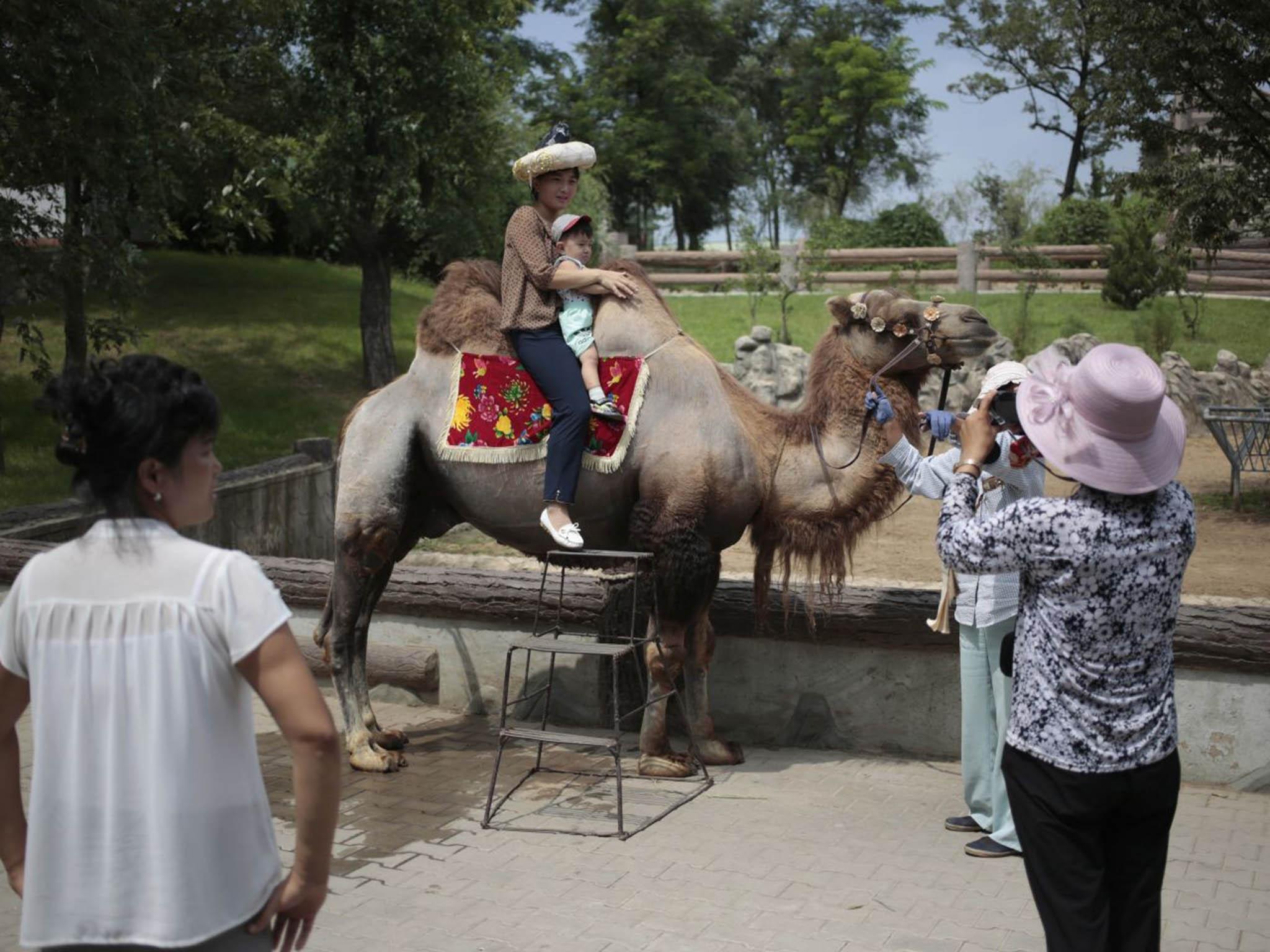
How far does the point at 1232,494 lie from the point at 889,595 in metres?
9.16

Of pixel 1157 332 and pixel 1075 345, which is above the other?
pixel 1157 332

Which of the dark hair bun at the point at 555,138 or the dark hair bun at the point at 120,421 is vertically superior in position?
the dark hair bun at the point at 555,138

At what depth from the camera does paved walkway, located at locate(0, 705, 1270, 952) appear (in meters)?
4.70

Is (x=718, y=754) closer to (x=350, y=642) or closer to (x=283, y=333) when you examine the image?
(x=350, y=642)

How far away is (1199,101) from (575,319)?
10101mm

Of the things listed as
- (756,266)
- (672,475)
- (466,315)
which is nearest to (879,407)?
(672,475)

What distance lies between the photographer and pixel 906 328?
6.49 m

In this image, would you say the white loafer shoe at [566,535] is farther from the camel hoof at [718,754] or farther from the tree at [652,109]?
the tree at [652,109]

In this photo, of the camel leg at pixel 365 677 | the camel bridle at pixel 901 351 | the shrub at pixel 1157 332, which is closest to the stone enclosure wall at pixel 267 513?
the camel leg at pixel 365 677

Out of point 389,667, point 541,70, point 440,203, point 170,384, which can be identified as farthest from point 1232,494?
point 541,70

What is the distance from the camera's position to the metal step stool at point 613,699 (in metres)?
5.96

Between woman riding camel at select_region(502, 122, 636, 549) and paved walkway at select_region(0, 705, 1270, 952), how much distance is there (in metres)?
1.43

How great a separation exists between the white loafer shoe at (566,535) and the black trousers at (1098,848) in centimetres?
330

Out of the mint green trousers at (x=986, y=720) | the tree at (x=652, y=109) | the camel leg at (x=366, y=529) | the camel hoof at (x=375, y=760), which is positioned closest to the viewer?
the mint green trousers at (x=986, y=720)
